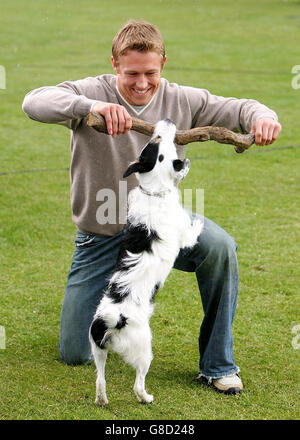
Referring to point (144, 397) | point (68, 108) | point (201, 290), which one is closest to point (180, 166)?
point (68, 108)

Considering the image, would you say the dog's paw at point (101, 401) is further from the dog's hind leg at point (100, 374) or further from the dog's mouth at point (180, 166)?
the dog's mouth at point (180, 166)

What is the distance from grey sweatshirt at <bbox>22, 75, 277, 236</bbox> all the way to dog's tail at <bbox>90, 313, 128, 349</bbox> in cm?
84

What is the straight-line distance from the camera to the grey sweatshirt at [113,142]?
3.96m

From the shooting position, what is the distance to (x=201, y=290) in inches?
151

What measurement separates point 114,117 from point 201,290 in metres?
1.19

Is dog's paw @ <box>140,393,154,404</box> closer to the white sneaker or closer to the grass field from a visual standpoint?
the grass field

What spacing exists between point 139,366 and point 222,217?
351cm

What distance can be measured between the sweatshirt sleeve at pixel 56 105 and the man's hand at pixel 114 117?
0.37ft

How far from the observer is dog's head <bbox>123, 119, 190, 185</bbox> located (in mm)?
3322

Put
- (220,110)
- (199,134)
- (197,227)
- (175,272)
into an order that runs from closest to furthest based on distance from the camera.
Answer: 1. (199,134)
2. (197,227)
3. (220,110)
4. (175,272)

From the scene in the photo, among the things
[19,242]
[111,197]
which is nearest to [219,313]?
[111,197]

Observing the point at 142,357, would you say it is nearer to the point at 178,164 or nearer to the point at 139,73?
the point at 178,164

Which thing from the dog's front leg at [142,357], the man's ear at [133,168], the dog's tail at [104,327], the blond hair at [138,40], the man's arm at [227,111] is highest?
the blond hair at [138,40]

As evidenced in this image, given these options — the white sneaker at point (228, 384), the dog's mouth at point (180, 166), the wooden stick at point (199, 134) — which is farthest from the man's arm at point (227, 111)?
the white sneaker at point (228, 384)
